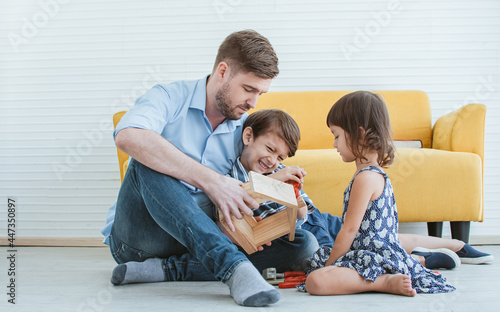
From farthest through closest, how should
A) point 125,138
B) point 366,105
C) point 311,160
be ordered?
point 311,160
point 366,105
point 125,138

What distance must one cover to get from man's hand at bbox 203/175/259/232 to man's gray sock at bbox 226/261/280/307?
139mm

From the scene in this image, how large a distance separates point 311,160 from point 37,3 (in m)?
2.26

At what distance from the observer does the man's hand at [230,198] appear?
1280 millimetres

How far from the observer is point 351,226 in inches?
56.8

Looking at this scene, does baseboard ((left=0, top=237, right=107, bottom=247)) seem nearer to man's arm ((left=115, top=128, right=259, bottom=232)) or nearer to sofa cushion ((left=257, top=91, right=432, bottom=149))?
sofa cushion ((left=257, top=91, right=432, bottom=149))

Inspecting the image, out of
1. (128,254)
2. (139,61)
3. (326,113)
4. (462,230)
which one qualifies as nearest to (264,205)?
(128,254)

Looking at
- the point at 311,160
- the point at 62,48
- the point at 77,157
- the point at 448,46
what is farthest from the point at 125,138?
the point at 448,46

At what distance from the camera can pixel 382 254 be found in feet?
4.67

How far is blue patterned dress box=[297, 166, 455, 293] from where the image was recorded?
138 cm

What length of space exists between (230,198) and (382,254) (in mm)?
498

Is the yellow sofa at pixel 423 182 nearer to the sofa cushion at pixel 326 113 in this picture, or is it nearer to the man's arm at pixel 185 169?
the sofa cushion at pixel 326 113

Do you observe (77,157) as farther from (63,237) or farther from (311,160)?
(311,160)

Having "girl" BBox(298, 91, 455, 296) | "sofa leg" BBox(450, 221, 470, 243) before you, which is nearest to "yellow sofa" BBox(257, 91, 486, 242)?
"sofa leg" BBox(450, 221, 470, 243)

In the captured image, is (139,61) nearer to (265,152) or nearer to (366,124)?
(265,152)
